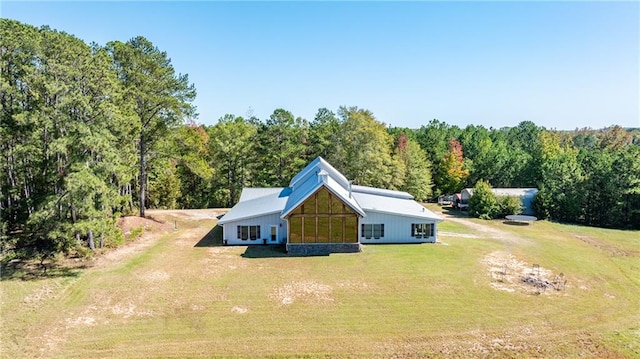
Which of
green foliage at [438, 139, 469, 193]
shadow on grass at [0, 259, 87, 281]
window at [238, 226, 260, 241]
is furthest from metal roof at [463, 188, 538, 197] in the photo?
shadow on grass at [0, 259, 87, 281]

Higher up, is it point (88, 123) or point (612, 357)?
point (88, 123)

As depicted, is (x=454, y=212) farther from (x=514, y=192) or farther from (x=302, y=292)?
(x=302, y=292)

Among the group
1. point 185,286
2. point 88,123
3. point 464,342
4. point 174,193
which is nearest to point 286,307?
point 185,286

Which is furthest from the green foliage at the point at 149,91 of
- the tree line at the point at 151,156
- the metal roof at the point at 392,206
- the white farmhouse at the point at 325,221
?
the metal roof at the point at 392,206

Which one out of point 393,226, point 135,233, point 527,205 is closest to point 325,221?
point 393,226

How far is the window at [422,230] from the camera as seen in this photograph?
29.0 m

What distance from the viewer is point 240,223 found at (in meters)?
28.1

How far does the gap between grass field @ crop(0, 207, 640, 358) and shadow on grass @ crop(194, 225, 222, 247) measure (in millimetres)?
897

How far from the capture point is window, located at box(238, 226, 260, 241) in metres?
28.3

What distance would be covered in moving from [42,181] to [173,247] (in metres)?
8.80

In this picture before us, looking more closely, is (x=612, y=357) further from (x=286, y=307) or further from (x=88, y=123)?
(x=88, y=123)

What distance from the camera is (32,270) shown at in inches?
835

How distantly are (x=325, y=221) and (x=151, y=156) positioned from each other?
1959 cm

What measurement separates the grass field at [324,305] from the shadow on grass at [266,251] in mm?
136
